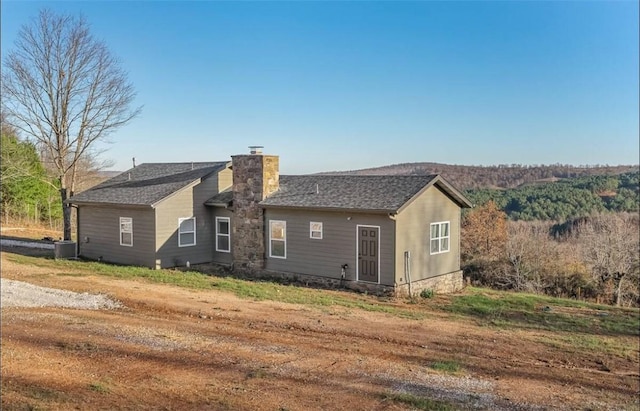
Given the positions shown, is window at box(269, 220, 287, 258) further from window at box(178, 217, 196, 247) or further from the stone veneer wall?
the stone veneer wall

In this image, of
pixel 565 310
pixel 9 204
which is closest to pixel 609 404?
pixel 565 310

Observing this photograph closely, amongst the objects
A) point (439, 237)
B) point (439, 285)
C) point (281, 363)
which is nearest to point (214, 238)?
point (439, 237)

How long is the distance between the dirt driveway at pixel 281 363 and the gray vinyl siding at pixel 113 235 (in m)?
6.72

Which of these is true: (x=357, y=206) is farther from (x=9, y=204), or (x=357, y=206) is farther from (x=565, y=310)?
(x=9, y=204)

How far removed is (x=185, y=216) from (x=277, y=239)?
4.04m

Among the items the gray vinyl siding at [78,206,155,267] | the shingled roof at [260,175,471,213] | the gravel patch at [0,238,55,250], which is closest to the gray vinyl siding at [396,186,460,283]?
the shingled roof at [260,175,471,213]

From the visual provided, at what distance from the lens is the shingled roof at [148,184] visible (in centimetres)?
Result: 2103

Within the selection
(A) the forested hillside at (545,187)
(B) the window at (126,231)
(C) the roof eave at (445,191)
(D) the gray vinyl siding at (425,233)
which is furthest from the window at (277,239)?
(A) the forested hillside at (545,187)

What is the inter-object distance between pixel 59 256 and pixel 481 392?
1956cm

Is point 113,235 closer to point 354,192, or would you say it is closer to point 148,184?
point 148,184

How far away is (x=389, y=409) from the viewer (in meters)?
7.31

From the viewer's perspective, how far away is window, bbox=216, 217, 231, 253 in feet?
70.2

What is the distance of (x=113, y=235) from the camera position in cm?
2197

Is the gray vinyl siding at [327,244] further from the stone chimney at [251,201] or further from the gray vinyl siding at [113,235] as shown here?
the gray vinyl siding at [113,235]
